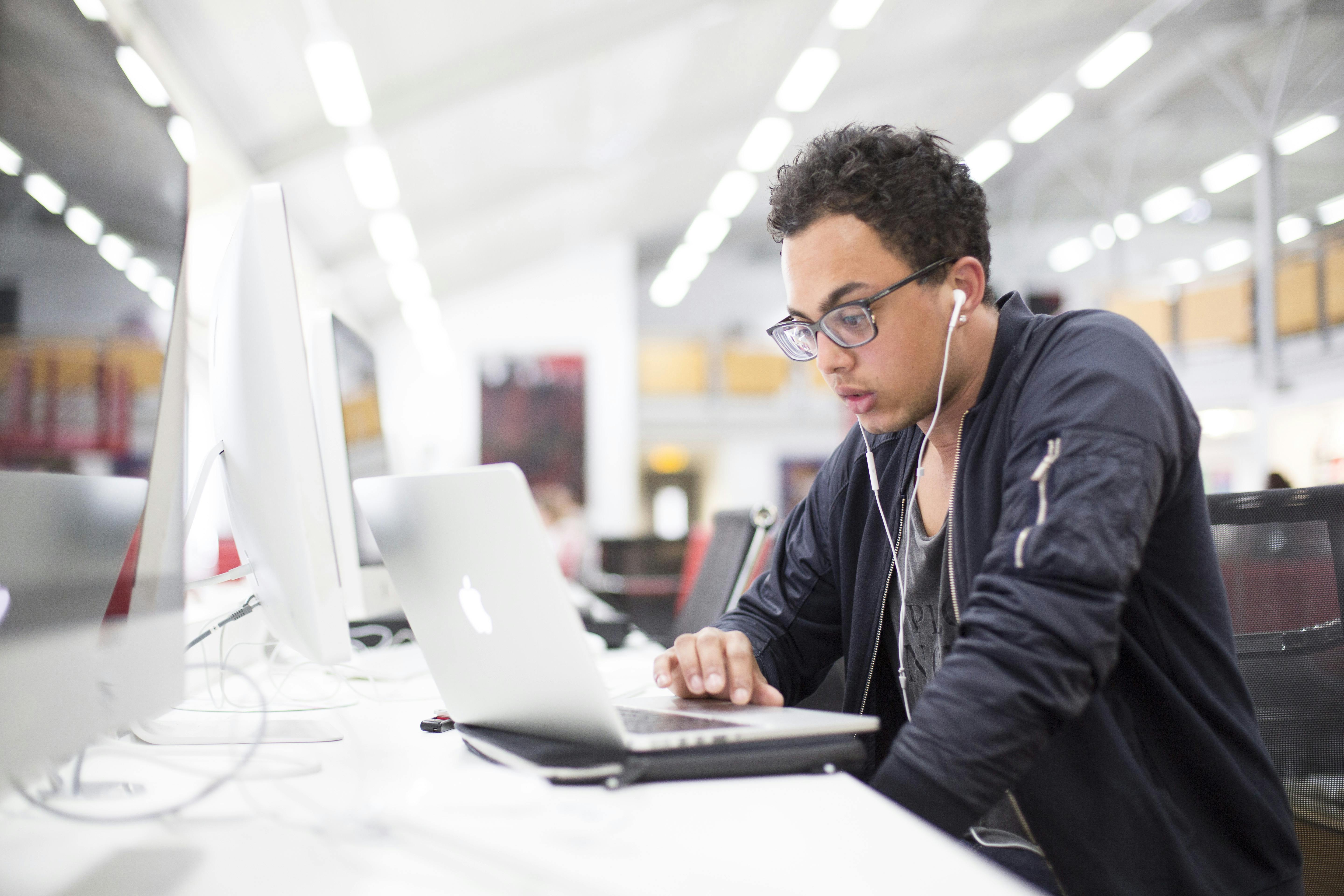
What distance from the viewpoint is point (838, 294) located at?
120cm

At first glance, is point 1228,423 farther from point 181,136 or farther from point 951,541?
point 181,136

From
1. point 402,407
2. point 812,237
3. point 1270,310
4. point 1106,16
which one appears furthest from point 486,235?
point 812,237

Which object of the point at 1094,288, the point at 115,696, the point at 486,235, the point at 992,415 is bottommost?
the point at 115,696

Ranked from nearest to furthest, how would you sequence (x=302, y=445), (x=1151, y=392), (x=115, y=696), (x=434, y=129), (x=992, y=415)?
(x=115, y=696) → (x=302, y=445) → (x=1151, y=392) → (x=992, y=415) → (x=434, y=129)

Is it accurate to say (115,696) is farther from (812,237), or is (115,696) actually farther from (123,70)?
(812,237)

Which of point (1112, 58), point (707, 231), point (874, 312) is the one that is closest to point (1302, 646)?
point (874, 312)

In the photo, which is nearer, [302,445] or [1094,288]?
[302,445]

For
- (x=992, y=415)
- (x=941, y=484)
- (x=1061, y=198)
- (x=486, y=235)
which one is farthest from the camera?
(x=1061, y=198)

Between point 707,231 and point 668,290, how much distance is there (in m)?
3.87

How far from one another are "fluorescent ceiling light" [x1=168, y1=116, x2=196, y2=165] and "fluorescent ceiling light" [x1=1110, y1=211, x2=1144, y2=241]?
12.8 metres

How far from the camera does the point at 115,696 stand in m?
0.69

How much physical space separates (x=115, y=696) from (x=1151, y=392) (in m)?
1.00

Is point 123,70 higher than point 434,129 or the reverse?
the reverse

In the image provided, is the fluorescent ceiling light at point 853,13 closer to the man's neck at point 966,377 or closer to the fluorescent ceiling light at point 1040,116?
the fluorescent ceiling light at point 1040,116
